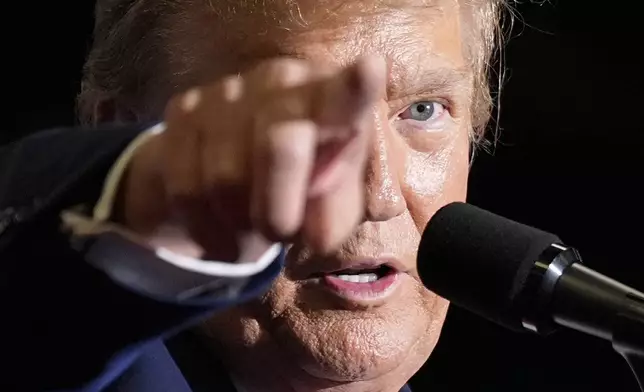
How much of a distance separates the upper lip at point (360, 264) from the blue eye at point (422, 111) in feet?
0.51

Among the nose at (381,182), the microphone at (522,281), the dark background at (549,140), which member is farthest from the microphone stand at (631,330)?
the dark background at (549,140)

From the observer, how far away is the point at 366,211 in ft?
2.61

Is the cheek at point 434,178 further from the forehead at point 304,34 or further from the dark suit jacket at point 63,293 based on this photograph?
the dark suit jacket at point 63,293

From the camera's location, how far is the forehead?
0.83 m

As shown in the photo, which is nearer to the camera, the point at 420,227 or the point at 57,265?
the point at 57,265

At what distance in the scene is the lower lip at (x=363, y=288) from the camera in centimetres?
A: 85

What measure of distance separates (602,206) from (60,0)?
0.88 metres

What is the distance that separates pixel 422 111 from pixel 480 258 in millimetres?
378

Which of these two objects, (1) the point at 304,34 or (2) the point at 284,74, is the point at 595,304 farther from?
(1) the point at 304,34

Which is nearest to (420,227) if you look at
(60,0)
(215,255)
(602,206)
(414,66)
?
(414,66)

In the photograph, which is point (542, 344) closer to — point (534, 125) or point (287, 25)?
point (534, 125)

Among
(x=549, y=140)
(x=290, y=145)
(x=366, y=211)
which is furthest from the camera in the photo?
(x=549, y=140)

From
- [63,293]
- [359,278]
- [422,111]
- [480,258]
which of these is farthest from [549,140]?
[63,293]

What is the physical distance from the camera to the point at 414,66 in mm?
872
